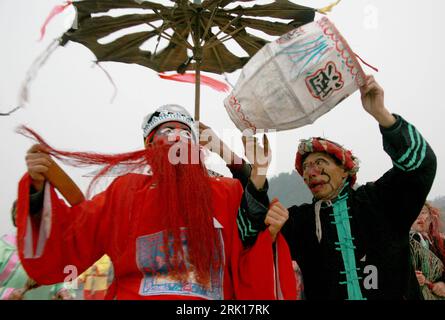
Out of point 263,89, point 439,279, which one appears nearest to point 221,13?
point 263,89

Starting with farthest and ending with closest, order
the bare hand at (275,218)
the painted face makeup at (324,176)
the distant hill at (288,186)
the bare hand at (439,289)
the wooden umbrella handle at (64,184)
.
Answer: the distant hill at (288,186) < the bare hand at (439,289) < the painted face makeup at (324,176) < the bare hand at (275,218) < the wooden umbrella handle at (64,184)

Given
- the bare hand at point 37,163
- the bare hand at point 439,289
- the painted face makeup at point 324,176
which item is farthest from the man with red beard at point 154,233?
the bare hand at point 439,289

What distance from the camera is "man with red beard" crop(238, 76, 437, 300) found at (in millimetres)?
1933

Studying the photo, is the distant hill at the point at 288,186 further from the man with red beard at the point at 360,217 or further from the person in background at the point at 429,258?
the man with red beard at the point at 360,217

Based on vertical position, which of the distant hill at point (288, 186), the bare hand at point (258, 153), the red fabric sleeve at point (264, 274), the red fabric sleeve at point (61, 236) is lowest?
the red fabric sleeve at point (264, 274)

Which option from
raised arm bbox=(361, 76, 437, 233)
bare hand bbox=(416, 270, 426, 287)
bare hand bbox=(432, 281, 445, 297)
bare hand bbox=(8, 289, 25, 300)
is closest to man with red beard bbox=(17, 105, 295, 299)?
raised arm bbox=(361, 76, 437, 233)

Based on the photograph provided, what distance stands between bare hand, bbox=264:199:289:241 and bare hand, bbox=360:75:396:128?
0.66 m

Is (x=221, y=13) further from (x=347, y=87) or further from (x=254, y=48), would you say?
(x=347, y=87)

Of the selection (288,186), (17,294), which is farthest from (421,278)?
(288,186)

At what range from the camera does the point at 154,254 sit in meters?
1.83

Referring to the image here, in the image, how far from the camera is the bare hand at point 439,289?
10.7ft

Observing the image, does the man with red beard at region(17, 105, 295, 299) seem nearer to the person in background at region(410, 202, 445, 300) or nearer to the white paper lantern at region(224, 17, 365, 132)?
the white paper lantern at region(224, 17, 365, 132)
